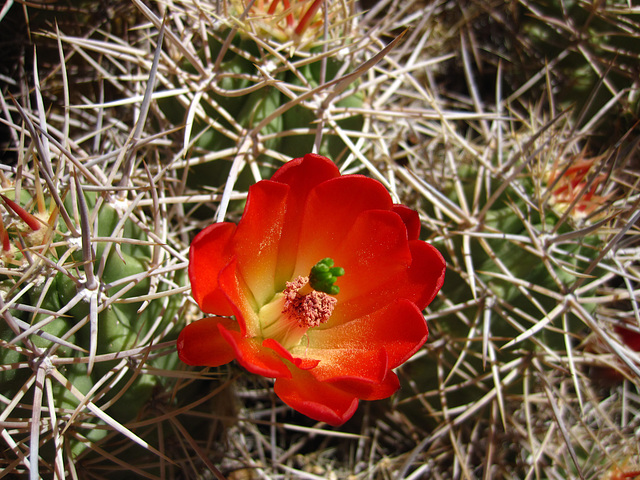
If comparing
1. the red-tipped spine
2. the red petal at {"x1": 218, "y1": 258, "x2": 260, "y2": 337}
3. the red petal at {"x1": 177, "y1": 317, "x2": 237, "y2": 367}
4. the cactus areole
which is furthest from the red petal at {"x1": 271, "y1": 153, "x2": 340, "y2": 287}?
the red-tipped spine

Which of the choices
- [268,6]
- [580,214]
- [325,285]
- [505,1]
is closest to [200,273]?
[325,285]

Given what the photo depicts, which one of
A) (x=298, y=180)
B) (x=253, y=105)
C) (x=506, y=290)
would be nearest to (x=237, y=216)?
(x=253, y=105)

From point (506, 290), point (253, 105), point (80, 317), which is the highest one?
point (253, 105)

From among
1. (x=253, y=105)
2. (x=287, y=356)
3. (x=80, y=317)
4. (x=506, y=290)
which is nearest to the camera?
(x=287, y=356)

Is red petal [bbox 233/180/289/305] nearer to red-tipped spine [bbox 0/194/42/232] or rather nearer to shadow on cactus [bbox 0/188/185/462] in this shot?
shadow on cactus [bbox 0/188/185/462]

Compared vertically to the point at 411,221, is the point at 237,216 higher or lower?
lower

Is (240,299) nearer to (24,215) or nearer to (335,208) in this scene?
(335,208)

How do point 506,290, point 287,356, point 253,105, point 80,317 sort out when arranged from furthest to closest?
point 506,290 < point 253,105 < point 80,317 < point 287,356
